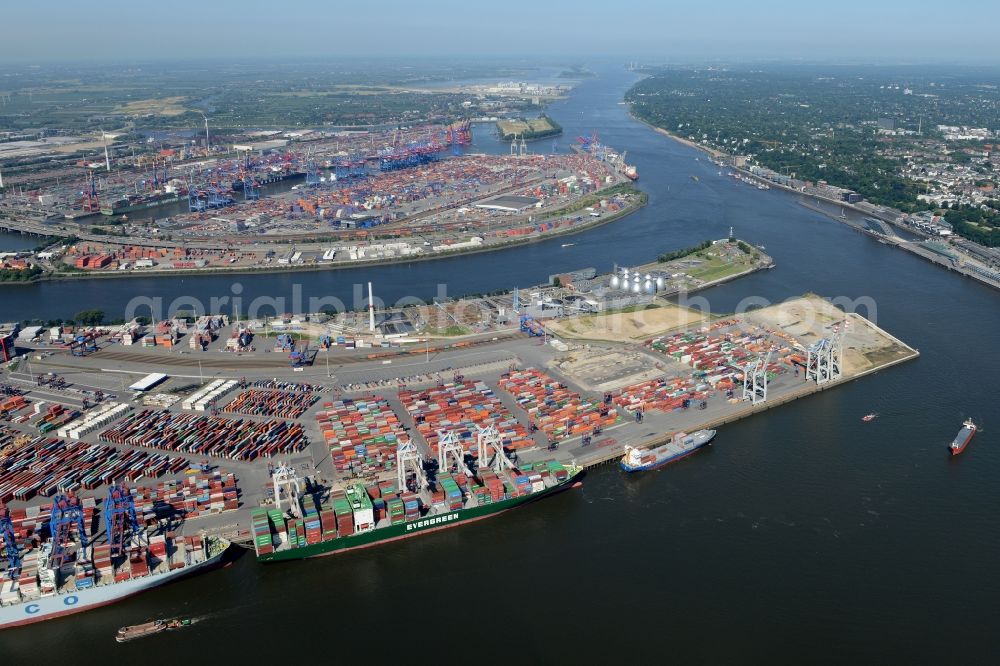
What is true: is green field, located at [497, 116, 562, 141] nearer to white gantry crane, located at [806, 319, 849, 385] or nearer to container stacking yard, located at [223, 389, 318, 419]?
white gantry crane, located at [806, 319, 849, 385]

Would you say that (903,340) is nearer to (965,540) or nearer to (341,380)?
(965,540)

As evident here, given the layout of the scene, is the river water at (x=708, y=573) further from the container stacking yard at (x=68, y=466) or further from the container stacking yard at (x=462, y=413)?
the container stacking yard at (x=68, y=466)

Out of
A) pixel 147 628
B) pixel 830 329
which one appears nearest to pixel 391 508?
pixel 147 628

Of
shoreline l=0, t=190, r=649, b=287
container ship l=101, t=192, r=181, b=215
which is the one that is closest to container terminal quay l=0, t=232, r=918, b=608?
shoreline l=0, t=190, r=649, b=287

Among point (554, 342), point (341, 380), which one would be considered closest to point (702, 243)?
point (554, 342)

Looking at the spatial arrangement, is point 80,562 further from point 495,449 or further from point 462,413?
point 462,413

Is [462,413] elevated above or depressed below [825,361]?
below
